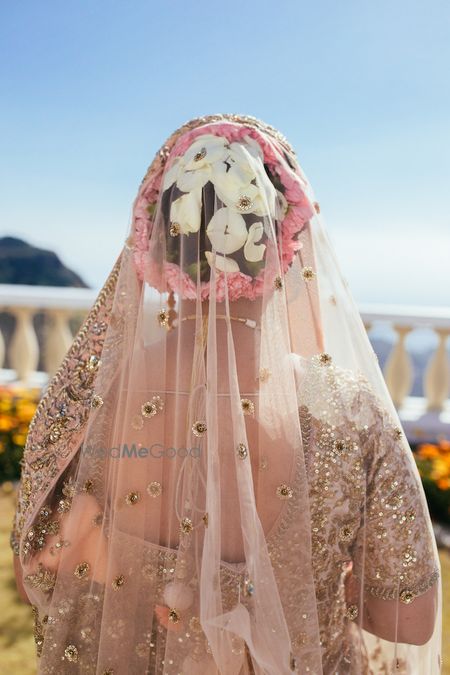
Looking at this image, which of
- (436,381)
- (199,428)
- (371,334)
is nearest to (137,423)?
(199,428)

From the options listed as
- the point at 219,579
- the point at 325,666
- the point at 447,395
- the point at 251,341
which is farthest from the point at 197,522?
the point at 447,395

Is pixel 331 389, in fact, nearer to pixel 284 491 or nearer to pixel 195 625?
pixel 284 491

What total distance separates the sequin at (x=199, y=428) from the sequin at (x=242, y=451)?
9cm

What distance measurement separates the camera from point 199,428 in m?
1.22

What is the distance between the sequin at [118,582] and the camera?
4.11ft

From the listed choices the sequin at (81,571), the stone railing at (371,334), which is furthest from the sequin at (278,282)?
the stone railing at (371,334)

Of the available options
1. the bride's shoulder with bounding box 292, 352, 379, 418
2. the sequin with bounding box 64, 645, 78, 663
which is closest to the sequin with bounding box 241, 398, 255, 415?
the bride's shoulder with bounding box 292, 352, 379, 418

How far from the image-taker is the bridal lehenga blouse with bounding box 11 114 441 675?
1.20 meters

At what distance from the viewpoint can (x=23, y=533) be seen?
138 cm

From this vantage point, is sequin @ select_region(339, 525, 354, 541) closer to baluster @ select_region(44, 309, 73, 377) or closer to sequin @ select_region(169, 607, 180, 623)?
sequin @ select_region(169, 607, 180, 623)

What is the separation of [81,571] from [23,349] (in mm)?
4195

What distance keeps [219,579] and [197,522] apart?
0.40 ft

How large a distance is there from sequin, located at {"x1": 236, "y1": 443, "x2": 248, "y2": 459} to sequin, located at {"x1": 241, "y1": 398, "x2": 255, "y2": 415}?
8cm

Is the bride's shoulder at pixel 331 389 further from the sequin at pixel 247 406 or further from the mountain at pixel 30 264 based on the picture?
the mountain at pixel 30 264
